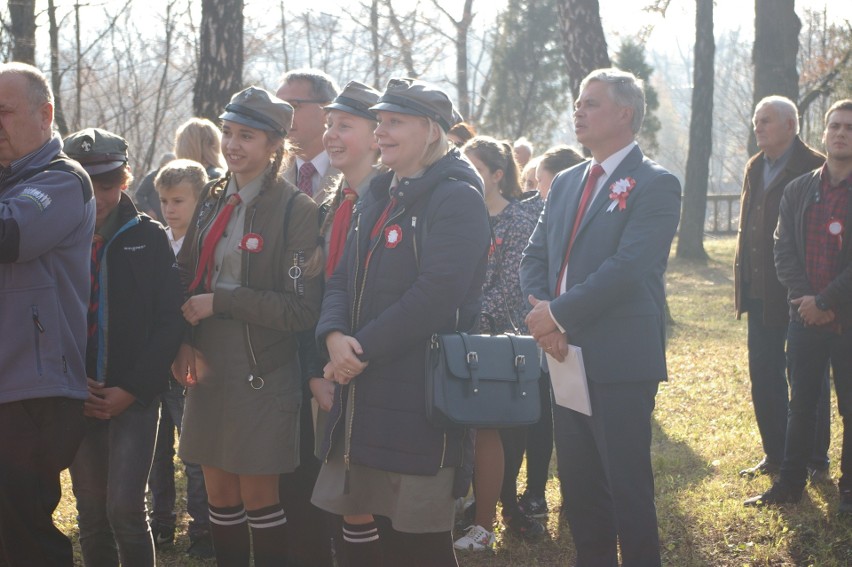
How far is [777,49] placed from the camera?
14.1 meters

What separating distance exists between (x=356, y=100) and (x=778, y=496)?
3508mm

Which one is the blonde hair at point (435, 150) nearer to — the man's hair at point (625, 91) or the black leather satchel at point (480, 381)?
the black leather satchel at point (480, 381)

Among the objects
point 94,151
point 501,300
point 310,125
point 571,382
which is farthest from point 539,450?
point 94,151

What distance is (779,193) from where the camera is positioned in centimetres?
641

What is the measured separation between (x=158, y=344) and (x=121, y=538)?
80cm

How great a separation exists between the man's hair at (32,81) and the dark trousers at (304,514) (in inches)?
72.3

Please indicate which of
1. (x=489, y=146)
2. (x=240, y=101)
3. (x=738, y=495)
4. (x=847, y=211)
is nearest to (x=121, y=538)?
(x=240, y=101)

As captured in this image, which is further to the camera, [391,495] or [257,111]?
[257,111]

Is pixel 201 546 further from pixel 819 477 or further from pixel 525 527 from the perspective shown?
pixel 819 477

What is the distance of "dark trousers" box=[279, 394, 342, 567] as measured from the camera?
4527mm

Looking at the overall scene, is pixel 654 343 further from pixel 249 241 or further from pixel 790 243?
pixel 790 243

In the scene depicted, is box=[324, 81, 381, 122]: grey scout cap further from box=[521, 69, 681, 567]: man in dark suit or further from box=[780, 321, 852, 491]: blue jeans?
box=[780, 321, 852, 491]: blue jeans

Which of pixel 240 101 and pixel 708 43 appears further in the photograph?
pixel 708 43

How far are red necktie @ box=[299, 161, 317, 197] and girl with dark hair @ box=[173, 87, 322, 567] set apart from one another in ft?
2.42
